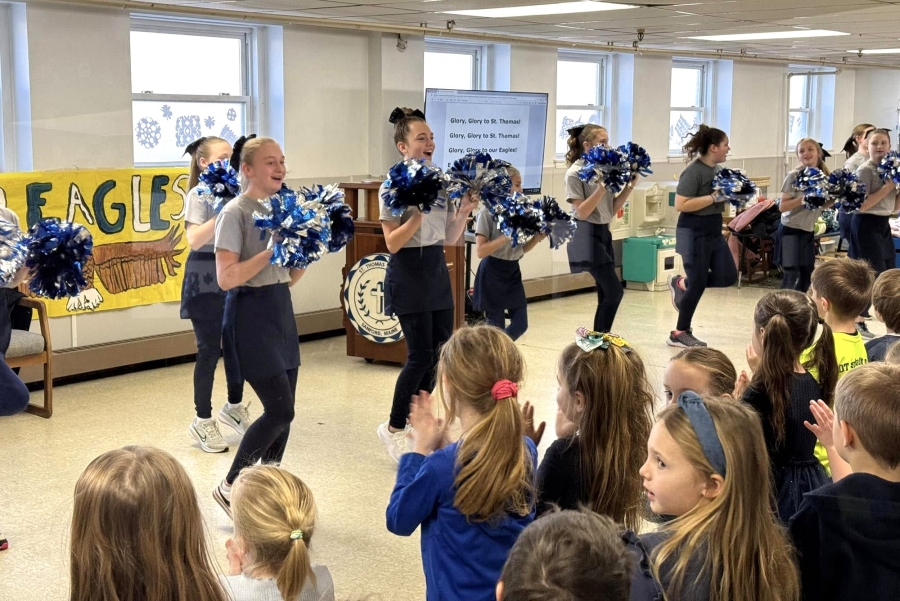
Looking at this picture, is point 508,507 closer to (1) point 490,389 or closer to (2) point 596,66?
(1) point 490,389

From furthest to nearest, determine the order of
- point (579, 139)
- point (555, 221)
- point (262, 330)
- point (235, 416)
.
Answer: point (579, 139), point (555, 221), point (235, 416), point (262, 330)

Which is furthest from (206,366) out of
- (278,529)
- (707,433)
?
(707,433)

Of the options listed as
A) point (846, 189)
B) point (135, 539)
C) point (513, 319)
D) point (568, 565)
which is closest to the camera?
point (568, 565)

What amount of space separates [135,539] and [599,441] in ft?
3.72

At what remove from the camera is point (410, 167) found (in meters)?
4.55

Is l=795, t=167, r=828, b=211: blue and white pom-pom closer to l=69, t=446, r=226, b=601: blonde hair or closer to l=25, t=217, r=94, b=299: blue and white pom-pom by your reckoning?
l=25, t=217, r=94, b=299: blue and white pom-pom

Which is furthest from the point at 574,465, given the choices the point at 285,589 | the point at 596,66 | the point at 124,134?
the point at 596,66

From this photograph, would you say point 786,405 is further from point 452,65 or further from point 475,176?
point 452,65

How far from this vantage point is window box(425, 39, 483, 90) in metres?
8.73

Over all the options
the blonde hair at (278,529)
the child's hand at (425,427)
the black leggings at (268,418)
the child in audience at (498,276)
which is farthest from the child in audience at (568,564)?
the child in audience at (498,276)

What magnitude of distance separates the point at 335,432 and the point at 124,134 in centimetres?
247

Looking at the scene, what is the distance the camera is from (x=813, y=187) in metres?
7.30

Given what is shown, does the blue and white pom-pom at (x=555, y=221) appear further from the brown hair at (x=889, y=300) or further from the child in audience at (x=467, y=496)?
the child in audience at (x=467, y=496)

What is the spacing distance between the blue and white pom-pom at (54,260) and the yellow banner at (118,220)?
2.12m
